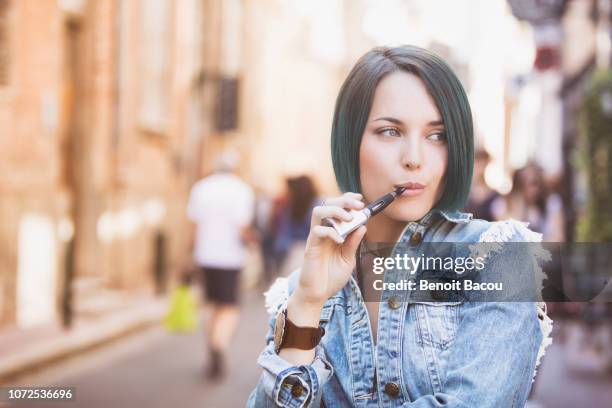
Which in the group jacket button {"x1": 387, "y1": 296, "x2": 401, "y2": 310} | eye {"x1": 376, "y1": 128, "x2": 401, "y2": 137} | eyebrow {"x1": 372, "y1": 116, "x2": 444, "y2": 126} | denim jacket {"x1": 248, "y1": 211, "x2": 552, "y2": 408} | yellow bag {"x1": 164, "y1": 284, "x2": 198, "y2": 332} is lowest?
yellow bag {"x1": 164, "y1": 284, "x2": 198, "y2": 332}

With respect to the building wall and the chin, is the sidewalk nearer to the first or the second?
the building wall

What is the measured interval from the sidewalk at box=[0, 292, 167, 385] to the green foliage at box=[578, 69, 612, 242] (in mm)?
3525

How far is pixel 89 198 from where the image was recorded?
29.3 feet

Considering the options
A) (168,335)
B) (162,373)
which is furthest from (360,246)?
(168,335)

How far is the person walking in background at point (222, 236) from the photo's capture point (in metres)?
6.35

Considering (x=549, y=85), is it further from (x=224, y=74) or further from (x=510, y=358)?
(x=510, y=358)

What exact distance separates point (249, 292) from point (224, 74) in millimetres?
3940

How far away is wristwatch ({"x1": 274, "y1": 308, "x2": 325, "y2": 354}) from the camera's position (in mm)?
1363

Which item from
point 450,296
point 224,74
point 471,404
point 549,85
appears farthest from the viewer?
point 549,85

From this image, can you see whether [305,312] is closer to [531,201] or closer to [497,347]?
[497,347]

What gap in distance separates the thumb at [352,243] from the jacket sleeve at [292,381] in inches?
6.7

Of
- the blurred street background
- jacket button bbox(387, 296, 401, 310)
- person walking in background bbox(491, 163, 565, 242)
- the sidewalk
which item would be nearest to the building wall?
the blurred street background

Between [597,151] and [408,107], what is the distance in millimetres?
5681

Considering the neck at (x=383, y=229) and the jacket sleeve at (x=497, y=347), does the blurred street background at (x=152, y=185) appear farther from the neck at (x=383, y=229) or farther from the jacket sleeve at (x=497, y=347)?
the jacket sleeve at (x=497, y=347)
